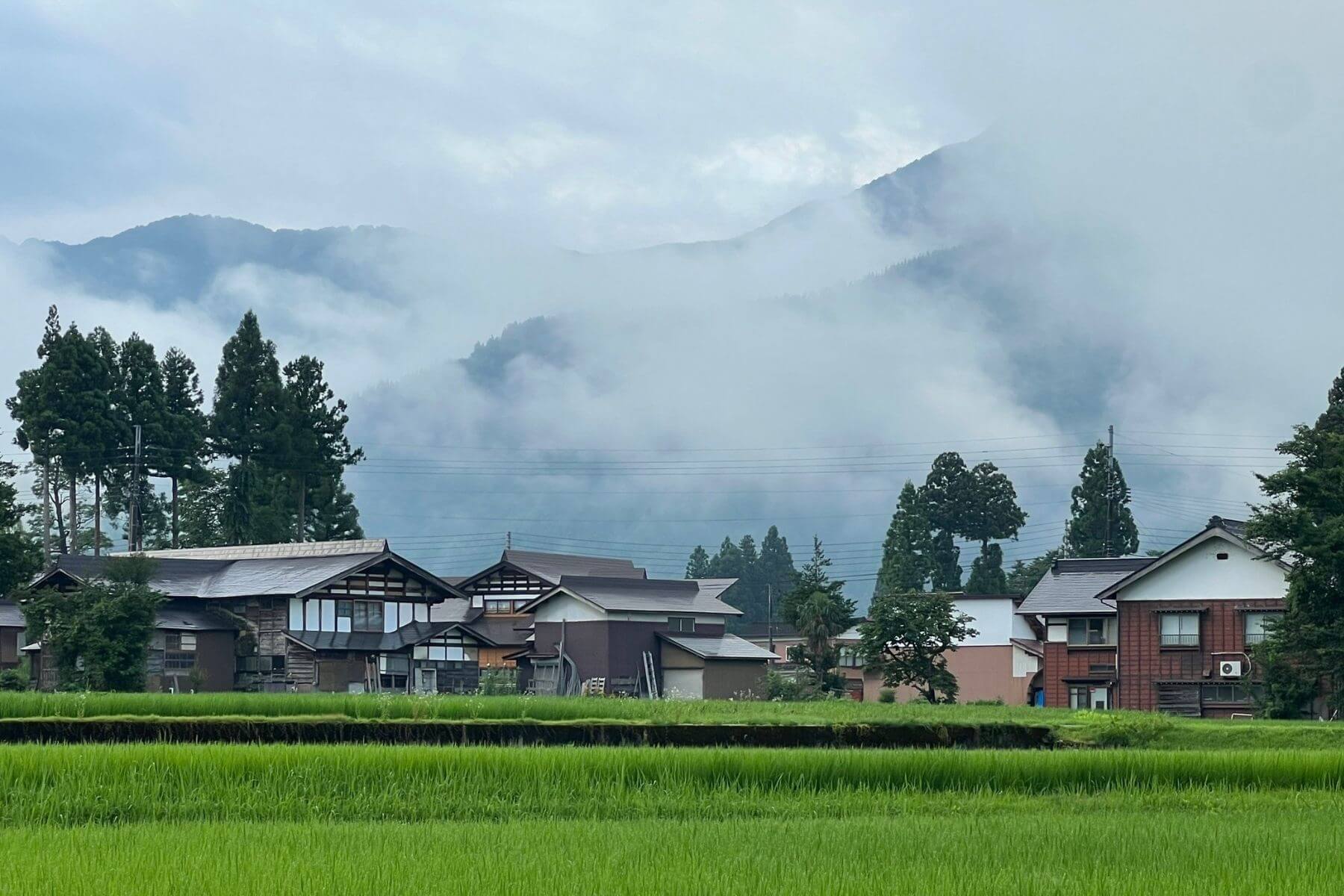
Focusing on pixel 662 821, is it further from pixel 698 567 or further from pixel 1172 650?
pixel 698 567

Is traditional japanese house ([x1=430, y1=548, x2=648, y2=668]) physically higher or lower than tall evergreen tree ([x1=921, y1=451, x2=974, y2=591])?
lower

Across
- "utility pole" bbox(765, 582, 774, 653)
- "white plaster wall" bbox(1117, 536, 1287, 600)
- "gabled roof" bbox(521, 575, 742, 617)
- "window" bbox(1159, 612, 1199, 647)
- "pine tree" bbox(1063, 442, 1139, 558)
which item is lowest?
"utility pole" bbox(765, 582, 774, 653)

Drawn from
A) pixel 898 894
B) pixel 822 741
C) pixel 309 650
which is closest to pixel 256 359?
pixel 309 650

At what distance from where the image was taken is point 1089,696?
155 feet

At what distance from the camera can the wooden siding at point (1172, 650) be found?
143 feet

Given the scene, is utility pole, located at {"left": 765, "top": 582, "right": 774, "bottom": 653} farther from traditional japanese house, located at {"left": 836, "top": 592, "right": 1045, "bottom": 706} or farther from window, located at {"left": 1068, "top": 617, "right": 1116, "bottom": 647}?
window, located at {"left": 1068, "top": 617, "right": 1116, "bottom": 647}

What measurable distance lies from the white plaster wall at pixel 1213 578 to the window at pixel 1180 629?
55 cm

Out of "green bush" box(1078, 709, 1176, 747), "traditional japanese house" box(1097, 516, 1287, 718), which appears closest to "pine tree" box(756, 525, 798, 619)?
"traditional japanese house" box(1097, 516, 1287, 718)

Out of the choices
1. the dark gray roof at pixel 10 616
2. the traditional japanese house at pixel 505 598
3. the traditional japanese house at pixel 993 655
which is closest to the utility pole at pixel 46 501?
the dark gray roof at pixel 10 616

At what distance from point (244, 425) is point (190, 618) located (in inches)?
898

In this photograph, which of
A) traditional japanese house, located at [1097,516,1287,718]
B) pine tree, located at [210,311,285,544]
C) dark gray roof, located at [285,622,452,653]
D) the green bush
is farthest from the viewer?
pine tree, located at [210,311,285,544]

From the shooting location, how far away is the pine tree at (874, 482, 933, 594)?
85.6m

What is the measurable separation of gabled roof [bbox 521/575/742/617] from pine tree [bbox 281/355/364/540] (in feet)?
64.3

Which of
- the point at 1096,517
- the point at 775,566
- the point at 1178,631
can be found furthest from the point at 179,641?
the point at 775,566
